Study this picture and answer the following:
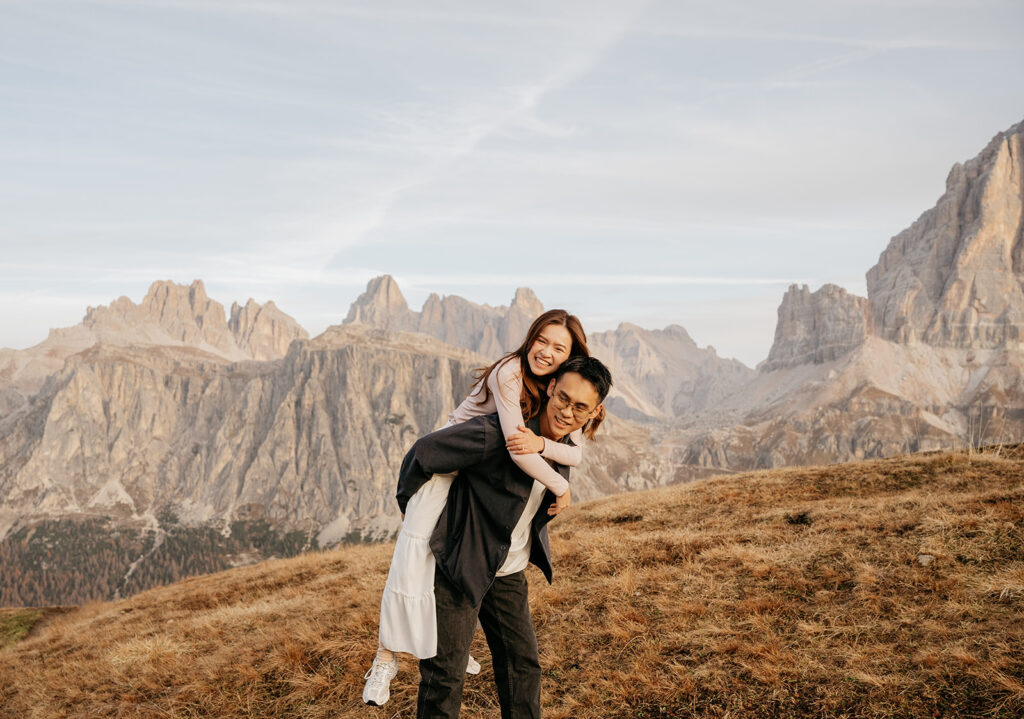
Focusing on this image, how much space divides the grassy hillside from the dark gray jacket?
107 inches

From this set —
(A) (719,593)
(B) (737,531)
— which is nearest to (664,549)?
(B) (737,531)

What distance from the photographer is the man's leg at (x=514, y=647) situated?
16.6 feet

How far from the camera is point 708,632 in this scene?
710 centimetres

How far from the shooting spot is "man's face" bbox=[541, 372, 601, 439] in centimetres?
474

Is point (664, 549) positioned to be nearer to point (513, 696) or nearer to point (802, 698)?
point (802, 698)

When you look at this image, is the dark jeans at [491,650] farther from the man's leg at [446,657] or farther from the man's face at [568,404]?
the man's face at [568,404]

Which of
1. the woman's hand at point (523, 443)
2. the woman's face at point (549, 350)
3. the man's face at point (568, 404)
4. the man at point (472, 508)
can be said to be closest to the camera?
the woman's hand at point (523, 443)

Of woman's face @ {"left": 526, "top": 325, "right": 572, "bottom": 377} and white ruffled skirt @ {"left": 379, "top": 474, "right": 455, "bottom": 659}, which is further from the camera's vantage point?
woman's face @ {"left": 526, "top": 325, "right": 572, "bottom": 377}

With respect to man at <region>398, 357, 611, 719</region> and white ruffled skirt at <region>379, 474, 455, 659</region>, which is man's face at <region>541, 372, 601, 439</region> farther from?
white ruffled skirt at <region>379, 474, 455, 659</region>

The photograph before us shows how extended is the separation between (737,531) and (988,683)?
19.6 feet

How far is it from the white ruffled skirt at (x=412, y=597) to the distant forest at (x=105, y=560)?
185 meters

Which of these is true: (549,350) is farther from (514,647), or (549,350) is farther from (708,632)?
(708,632)

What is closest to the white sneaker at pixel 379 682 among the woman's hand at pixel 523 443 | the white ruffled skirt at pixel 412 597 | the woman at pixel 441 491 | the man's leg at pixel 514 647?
the woman at pixel 441 491

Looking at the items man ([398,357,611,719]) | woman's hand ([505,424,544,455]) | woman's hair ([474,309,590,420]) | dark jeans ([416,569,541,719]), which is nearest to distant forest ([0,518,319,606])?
dark jeans ([416,569,541,719])
